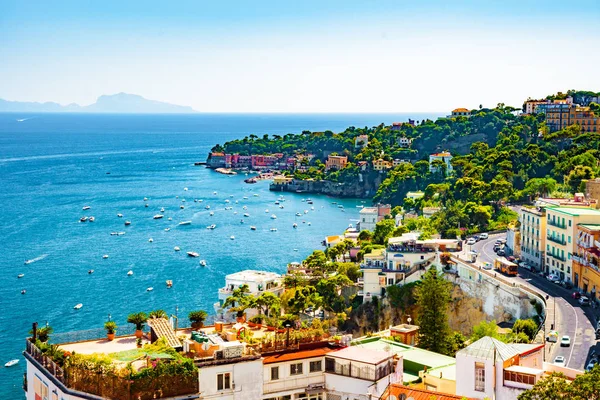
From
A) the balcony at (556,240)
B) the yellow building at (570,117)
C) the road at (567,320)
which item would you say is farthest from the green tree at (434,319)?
the yellow building at (570,117)

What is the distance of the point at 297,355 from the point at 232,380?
83.1 inches

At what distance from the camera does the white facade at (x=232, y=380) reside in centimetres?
1556

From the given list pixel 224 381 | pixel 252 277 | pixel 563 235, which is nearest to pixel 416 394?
pixel 224 381

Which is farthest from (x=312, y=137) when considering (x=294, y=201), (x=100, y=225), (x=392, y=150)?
(x=100, y=225)

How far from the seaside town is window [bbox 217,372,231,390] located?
0.03 m

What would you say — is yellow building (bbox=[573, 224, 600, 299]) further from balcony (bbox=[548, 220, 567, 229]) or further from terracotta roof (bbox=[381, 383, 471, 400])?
terracotta roof (bbox=[381, 383, 471, 400])

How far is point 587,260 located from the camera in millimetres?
38938

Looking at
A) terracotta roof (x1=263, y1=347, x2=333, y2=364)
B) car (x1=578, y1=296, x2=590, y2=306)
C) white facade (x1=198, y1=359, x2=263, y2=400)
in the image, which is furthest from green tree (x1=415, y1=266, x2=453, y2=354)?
white facade (x1=198, y1=359, x2=263, y2=400)

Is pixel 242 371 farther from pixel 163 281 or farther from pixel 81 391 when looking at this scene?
pixel 163 281

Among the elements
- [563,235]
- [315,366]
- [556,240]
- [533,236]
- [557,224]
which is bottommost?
[533,236]

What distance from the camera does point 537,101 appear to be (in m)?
112

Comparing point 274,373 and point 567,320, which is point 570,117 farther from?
point 274,373

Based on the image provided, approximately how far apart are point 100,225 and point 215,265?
90.5 ft

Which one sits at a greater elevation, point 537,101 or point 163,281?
point 537,101
